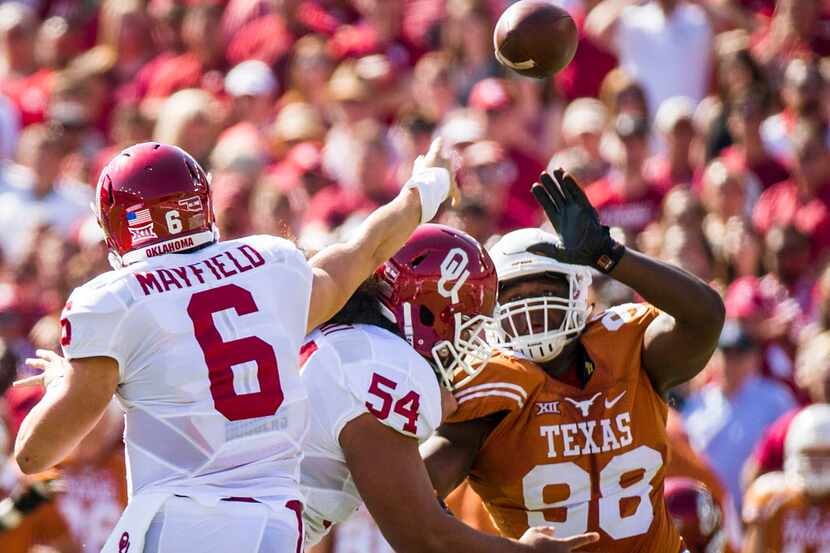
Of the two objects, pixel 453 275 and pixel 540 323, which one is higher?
pixel 453 275

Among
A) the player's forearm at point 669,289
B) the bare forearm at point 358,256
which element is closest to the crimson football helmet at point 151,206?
the bare forearm at point 358,256

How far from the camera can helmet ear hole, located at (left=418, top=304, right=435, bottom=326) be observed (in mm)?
4289

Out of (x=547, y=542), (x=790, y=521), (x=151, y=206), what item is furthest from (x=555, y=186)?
(x=790, y=521)

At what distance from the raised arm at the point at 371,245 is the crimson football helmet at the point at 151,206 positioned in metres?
0.31

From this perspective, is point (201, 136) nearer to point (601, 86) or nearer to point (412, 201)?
point (601, 86)

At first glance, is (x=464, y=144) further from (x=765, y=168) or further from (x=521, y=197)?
(x=765, y=168)

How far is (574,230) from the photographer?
468cm

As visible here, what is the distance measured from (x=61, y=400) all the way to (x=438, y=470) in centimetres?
118

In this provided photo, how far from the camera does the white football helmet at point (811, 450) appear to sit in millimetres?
6688

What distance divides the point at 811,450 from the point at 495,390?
247 cm

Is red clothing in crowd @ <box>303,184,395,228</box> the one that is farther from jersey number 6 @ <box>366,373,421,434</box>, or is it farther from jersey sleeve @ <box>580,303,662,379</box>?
jersey number 6 @ <box>366,373,421,434</box>

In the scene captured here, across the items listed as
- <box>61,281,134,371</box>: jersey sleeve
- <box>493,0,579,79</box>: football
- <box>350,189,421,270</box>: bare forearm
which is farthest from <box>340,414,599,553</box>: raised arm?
<box>493,0,579,79</box>: football

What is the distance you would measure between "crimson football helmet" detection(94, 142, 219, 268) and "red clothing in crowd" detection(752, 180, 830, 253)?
4.27 meters

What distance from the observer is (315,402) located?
13.3 ft
